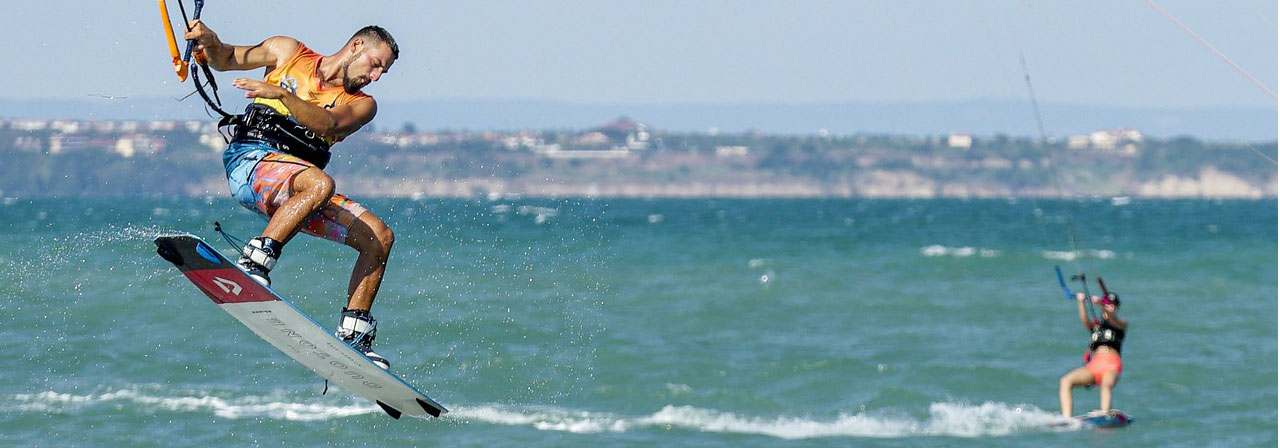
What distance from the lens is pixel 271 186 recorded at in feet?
27.2

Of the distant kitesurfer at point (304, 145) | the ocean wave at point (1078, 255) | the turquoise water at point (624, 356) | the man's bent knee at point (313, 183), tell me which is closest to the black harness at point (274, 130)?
the distant kitesurfer at point (304, 145)

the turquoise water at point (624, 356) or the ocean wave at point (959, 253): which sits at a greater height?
the ocean wave at point (959, 253)

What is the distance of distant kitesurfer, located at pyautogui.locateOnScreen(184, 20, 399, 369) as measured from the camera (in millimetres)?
8203

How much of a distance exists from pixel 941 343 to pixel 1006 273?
14.4m

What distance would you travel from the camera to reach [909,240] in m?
56.5

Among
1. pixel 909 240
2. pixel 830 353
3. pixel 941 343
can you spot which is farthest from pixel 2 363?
pixel 909 240

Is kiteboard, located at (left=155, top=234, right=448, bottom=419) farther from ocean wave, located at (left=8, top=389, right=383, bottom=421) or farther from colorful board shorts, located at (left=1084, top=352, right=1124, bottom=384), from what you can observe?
colorful board shorts, located at (left=1084, top=352, right=1124, bottom=384)

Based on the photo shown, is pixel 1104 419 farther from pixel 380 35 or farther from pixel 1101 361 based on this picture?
pixel 380 35

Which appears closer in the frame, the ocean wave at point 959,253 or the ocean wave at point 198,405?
the ocean wave at point 198,405

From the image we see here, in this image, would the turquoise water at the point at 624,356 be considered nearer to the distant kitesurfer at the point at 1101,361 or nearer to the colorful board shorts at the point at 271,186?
the distant kitesurfer at the point at 1101,361

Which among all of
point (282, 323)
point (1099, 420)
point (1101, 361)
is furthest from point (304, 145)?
point (1101, 361)

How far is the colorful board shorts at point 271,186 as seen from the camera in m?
8.29

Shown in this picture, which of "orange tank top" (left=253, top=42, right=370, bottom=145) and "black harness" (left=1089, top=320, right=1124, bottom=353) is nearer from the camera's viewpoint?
"orange tank top" (left=253, top=42, right=370, bottom=145)

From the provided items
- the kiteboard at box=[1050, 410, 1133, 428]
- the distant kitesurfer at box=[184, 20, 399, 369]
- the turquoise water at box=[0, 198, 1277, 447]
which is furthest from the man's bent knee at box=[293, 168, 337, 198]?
the kiteboard at box=[1050, 410, 1133, 428]
